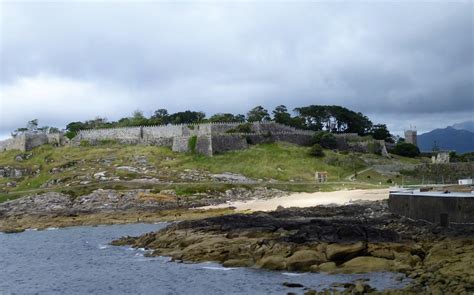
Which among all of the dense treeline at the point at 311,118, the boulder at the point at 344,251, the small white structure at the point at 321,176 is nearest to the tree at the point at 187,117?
the dense treeline at the point at 311,118

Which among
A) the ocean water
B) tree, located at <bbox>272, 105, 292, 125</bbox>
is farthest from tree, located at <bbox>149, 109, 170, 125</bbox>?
the ocean water

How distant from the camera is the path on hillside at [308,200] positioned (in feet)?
166

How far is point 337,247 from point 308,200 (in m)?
26.9

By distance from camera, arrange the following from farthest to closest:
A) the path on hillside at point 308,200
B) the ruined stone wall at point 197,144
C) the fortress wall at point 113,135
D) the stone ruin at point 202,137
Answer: the fortress wall at point 113,135, the stone ruin at point 202,137, the ruined stone wall at point 197,144, the path on hillside at point 308,200

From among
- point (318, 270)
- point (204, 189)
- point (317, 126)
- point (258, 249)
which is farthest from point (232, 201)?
point (317, 126)

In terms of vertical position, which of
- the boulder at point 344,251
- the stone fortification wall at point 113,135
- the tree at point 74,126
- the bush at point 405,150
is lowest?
the boulder at point 344,251

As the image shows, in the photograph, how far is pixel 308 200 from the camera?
53.2m

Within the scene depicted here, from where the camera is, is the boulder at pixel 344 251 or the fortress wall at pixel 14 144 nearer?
the boulder at pixel 344 251

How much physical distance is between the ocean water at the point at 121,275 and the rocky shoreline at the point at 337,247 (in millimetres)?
755

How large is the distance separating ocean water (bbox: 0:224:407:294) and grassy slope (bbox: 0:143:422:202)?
2684 cm

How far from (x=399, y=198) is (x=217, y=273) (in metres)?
14.4

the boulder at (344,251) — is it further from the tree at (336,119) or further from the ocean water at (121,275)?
the tree at (336,119)

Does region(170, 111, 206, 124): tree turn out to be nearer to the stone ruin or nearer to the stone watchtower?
the stone ruin

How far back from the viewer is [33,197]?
62.8m
